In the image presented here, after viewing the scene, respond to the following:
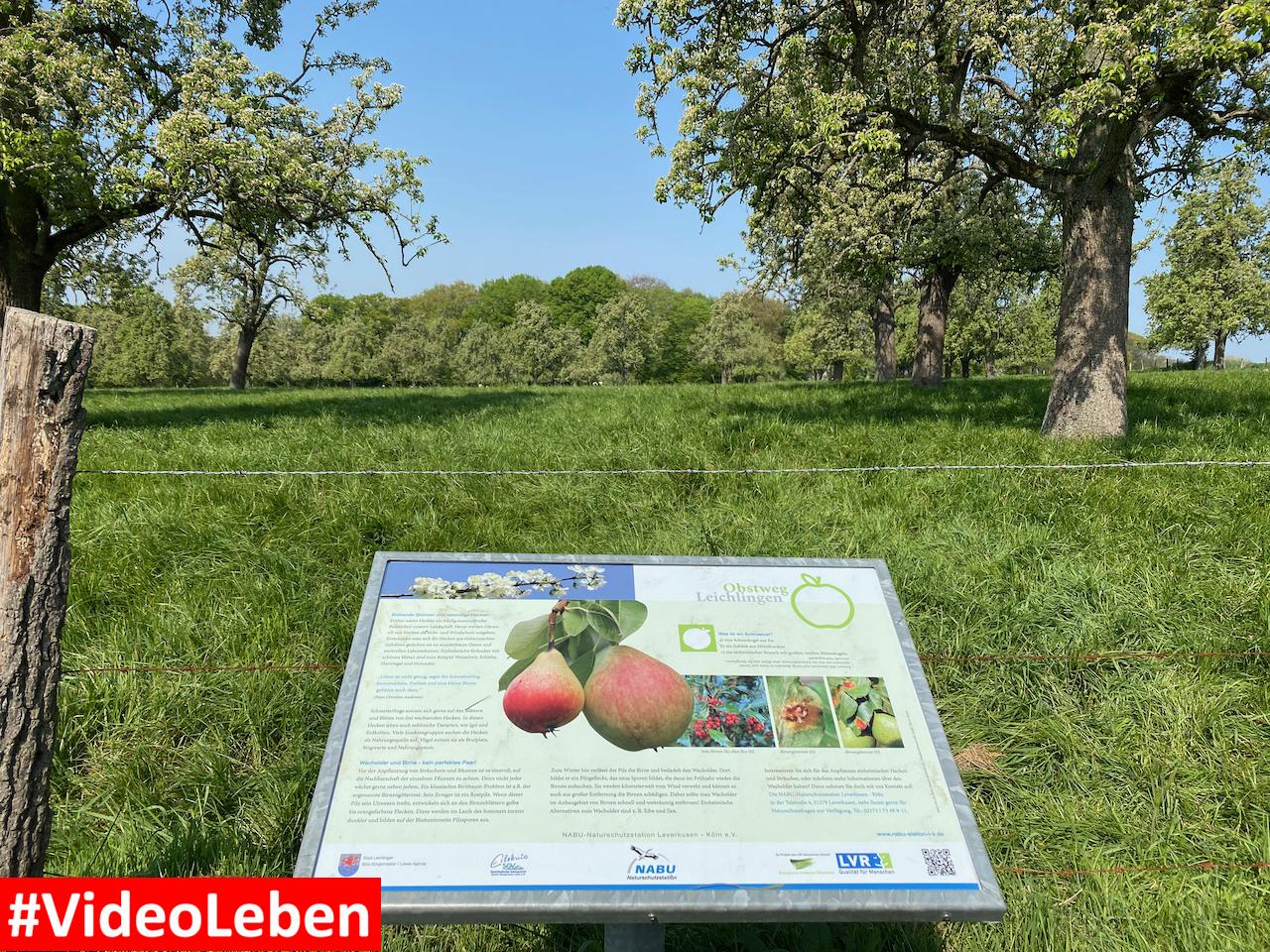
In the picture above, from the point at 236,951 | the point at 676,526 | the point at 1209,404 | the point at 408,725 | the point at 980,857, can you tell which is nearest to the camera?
the point at 980,857

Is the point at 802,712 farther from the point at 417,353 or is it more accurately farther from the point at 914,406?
the point at 417,353

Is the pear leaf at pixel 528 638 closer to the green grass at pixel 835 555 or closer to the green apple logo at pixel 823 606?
the green apple logo at pixel 823 606

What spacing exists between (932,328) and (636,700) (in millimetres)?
19924

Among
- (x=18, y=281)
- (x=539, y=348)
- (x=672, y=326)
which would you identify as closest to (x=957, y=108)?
(x=18, y=281)

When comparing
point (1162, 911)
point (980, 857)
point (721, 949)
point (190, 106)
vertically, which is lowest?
point (721, 949)

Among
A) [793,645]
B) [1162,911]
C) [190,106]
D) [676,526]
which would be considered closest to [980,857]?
[793,645]

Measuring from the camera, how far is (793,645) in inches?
111

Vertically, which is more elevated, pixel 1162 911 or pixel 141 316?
pixel 141 316

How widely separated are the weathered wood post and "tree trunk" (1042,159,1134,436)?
32.4ft

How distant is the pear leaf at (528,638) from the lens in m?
2.73

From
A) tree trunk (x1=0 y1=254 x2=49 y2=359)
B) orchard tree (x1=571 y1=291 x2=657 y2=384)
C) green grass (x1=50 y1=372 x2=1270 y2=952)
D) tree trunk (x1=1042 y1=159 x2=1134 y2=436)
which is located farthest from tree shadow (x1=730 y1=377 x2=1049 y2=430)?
orchard tree (x1=571 y1=291 x2=657 y2=384)

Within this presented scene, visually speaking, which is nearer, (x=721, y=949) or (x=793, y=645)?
(x=793, y=645)

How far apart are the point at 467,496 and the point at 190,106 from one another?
9798mm

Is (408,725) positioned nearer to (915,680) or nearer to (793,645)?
(793,645)
